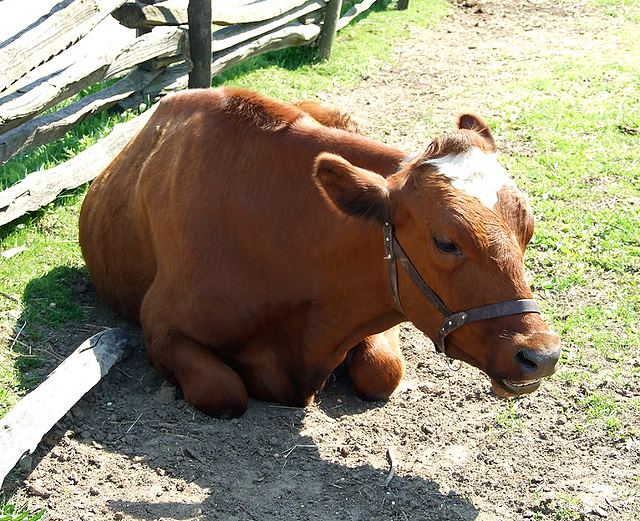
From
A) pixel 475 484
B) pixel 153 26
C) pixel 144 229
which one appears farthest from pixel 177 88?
pixel 475 484

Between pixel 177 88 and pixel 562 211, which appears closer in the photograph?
pixel 562 211

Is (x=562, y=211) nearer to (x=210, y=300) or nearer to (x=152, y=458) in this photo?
(x=210, y=300)

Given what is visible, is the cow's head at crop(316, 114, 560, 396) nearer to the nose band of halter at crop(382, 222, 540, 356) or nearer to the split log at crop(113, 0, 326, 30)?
the nose band of halter at crop(382, 222, 540, 356)

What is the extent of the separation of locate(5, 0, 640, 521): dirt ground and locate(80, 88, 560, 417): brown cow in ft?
0.70

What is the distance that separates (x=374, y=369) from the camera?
4.71m

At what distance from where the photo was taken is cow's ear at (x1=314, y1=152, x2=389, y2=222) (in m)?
3.65

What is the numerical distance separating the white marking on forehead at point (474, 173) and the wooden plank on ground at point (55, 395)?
235 cm

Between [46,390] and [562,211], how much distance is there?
16.0ft

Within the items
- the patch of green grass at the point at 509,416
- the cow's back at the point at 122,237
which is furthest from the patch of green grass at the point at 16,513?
the patch of green grass at the point at 509,416

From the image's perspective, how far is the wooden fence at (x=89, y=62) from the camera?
607 cm

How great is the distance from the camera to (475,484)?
161 inches

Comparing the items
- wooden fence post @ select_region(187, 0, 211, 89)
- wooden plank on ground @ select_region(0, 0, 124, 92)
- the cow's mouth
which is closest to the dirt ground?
the cow's mouth

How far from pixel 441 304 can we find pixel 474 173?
657 millimetres

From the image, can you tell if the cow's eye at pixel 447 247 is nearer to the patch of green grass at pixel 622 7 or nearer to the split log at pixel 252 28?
the split log at pixel 252 28
